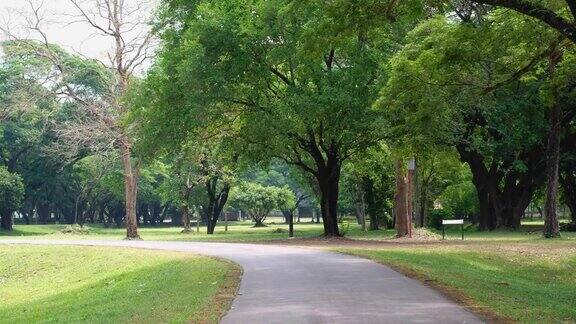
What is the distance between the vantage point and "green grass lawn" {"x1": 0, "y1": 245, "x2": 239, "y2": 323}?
1128cm

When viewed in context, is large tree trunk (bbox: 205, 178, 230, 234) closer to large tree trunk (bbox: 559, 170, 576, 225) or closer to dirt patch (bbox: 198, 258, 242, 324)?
large tree trunk (bbox: 559, 170, 576, 225)

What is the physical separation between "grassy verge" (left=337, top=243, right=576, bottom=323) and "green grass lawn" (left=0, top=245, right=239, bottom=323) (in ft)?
13.6

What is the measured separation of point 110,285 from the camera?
56.8 ft

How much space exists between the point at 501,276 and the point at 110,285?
992 centimetres

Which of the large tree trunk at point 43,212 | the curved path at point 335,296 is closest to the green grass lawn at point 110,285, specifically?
the curved path at point 335,296

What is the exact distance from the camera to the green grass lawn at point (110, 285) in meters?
11.3

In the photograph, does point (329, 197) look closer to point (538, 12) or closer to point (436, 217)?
point (538, 12)

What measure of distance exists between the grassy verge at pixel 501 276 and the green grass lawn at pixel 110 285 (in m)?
4.14

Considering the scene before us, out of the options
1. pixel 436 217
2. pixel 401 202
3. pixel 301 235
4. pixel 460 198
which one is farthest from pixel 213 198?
pixel 401 202

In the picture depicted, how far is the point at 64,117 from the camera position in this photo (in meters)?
61.0

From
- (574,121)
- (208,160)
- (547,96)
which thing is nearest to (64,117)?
(208,160)

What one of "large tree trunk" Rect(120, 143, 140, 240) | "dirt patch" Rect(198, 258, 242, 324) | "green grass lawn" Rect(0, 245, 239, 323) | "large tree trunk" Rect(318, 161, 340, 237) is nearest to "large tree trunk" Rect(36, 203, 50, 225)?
"large tree trunk" Rect(120, 143, 140, 240)

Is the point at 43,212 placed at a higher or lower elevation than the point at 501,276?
higher

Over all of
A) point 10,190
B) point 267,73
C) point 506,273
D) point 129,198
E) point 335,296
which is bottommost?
point 506,273
